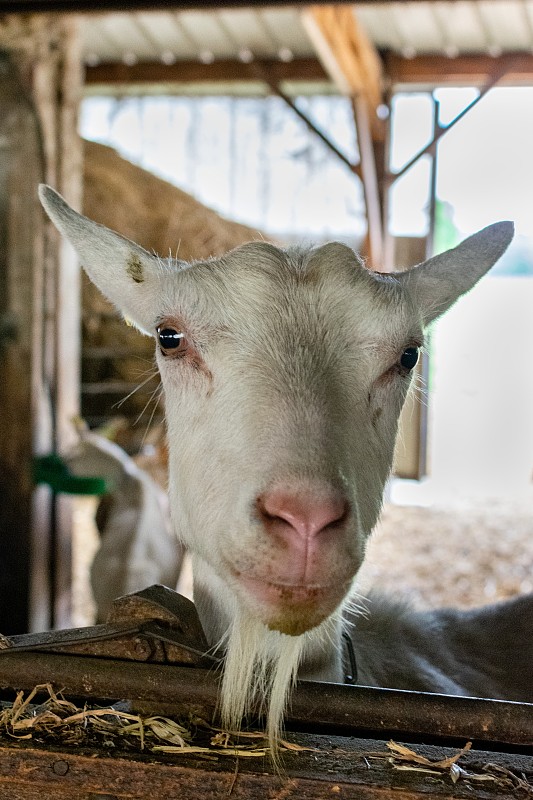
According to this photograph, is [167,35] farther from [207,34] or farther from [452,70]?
[452,70]

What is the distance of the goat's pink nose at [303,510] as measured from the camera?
1.75 meters

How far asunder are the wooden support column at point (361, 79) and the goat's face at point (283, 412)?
16.1ft

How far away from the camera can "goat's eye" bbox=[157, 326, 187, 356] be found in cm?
236

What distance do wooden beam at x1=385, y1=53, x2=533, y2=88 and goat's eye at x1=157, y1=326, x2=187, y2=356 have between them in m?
7.84

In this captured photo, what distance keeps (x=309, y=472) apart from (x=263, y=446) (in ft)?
0.53

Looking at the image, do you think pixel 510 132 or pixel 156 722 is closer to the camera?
pixel 156 722

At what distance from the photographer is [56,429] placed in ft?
20.2

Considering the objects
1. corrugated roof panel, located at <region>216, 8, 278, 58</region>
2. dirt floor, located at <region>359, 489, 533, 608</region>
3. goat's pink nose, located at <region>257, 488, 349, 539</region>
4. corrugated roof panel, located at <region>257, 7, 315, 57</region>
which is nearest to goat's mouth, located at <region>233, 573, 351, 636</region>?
goat's pink nose, located at <region>257, 488, 349, 539</region>

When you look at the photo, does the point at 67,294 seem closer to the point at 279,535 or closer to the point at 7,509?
the point at 7,509

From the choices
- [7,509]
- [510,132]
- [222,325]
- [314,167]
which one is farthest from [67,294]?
[510,132]

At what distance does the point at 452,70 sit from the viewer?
9.54 m

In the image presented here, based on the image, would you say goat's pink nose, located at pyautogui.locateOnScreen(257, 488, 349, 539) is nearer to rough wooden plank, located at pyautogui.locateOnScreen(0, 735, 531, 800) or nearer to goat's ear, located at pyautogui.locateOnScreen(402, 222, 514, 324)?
rough wooden plank, located at pyautogui.locateOnScreen(0, 735, 531, 800)

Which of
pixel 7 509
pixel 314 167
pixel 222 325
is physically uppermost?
pixel 314 167

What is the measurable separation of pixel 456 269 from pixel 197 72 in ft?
28.6
